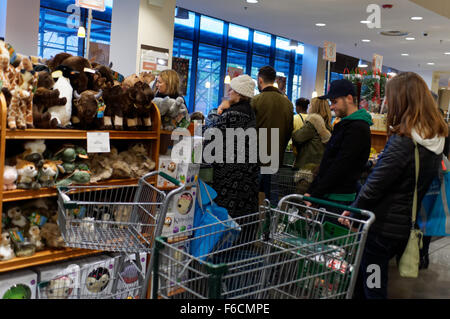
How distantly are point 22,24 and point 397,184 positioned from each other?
651 cm

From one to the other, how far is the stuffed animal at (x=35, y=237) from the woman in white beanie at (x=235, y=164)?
1407mm

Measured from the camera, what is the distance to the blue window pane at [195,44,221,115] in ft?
41.9

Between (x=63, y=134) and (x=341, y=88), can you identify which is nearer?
(x=63, y=134)

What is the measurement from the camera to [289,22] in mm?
11031

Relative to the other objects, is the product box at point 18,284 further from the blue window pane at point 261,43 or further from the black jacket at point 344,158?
the blue window pane at point 261,43

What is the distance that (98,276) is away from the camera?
8.50ft

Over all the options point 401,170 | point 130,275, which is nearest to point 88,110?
point 130,275

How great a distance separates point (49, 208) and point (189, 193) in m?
1.04

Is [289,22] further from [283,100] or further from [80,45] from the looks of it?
[283,100]

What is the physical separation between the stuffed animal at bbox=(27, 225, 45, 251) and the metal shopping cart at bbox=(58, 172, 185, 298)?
0.53ft

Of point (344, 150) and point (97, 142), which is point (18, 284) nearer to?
point (97, 142)

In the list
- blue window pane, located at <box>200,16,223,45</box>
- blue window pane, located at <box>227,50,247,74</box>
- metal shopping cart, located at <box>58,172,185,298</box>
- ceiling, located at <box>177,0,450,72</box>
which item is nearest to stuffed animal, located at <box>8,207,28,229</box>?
metal shopping cart, located at <box>58,172,185,298</box>

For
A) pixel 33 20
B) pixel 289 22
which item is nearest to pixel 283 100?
pixel 33 20

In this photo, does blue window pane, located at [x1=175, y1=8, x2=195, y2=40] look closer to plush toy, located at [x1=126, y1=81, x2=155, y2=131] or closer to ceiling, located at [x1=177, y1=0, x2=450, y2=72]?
ceiling, located at [x1=177, y1=0, x2=450, y2=72]
